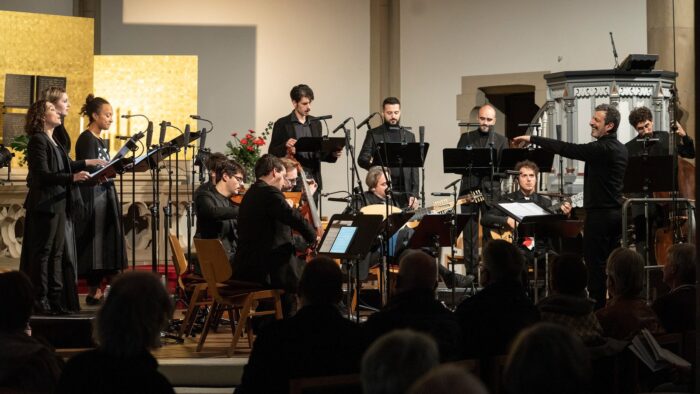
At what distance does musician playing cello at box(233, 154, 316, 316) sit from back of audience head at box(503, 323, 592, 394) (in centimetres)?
445

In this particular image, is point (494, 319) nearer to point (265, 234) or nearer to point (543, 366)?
point (543, 366)

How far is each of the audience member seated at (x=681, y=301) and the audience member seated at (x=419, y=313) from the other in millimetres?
1359

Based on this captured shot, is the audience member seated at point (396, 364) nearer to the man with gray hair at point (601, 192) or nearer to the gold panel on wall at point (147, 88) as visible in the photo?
the man with gray hair at point (601, 192)

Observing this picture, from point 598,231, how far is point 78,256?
4.14 metres

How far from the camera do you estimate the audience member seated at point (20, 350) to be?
374 centimetres

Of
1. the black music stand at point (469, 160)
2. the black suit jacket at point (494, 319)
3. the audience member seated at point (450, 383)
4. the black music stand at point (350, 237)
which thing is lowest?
the black suit jacket at point (494, 319)

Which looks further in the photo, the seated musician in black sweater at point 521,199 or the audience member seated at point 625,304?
the seated musician in black sweater at point 521,199

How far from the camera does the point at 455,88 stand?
1420cm

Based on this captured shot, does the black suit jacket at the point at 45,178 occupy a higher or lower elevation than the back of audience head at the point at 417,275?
higher

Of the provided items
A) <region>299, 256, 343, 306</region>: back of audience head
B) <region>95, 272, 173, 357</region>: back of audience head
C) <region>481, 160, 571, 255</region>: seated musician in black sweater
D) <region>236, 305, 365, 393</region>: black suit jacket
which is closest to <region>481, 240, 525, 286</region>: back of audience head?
<region>299, 256, 343, 306</region>: back of audience head

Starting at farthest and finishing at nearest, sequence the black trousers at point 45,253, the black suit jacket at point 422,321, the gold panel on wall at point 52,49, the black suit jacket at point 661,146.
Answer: the gold panel on wall at point 52,49, the black suit jacket at point 661,146, the black trousers at point 45,253, the black suit jacket at point 422,321

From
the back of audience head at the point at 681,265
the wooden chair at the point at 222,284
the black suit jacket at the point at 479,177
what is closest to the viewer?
the back of audience head at the point at 681,265

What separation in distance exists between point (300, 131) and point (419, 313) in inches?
221

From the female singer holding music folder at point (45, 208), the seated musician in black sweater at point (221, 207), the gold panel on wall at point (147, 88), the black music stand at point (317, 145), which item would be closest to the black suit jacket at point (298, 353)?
the female singer holding music folder at point (45, 208)
